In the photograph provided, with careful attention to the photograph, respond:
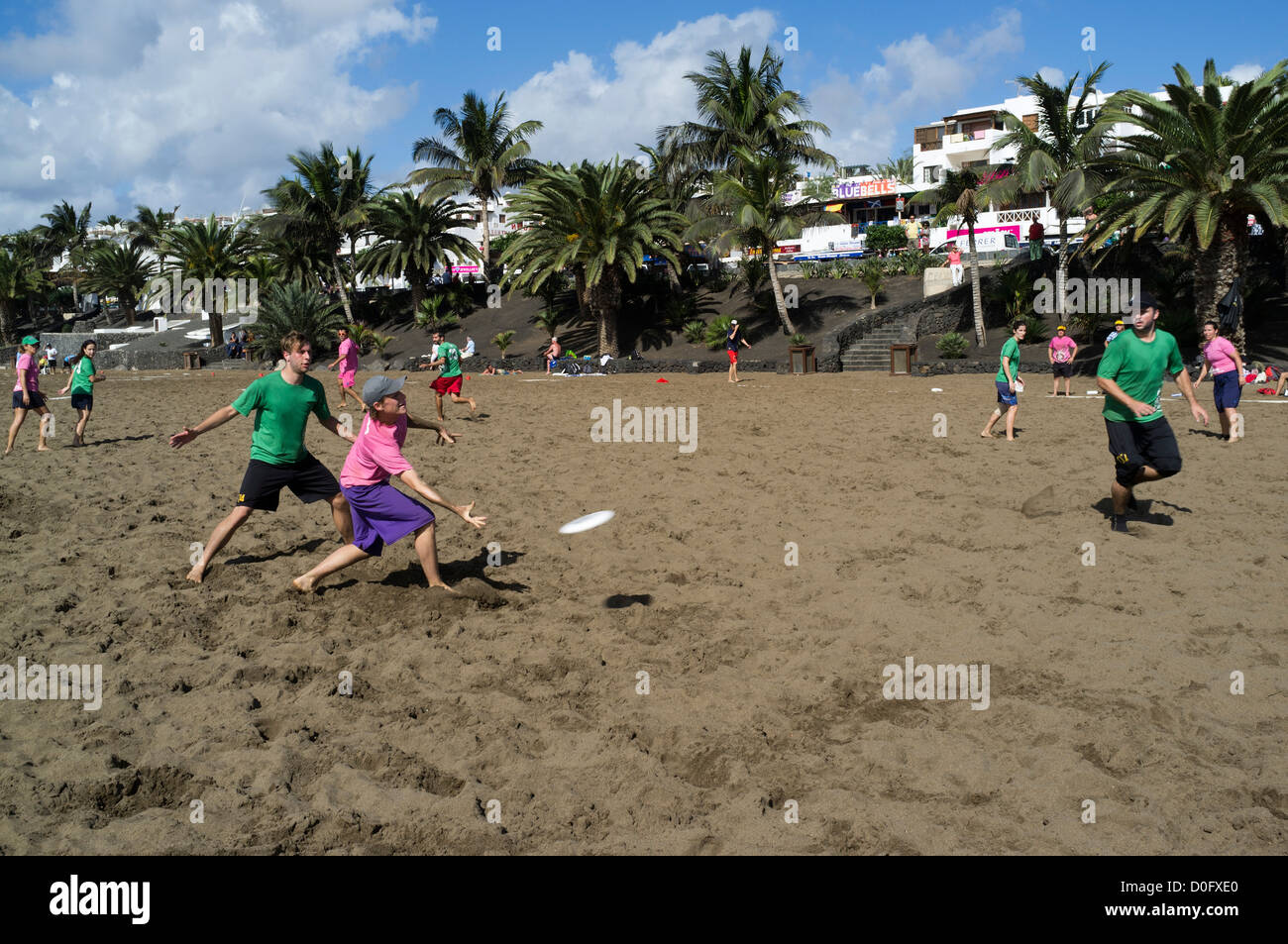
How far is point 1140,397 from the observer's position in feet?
24.8

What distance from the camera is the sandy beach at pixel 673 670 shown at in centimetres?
370

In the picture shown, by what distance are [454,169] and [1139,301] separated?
1713 inches

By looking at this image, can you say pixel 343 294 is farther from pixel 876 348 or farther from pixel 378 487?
pixel 378 487

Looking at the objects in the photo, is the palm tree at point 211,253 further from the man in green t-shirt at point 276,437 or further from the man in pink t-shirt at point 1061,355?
the man in green t-shirt at point 276,437

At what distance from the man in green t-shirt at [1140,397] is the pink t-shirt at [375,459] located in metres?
5.61

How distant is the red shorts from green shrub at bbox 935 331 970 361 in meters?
Result: 17.1

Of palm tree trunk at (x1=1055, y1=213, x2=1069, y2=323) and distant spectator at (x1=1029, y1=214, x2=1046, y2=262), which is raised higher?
distant spectator at (x1=1029, y1=214, x2=1046, y2=262)

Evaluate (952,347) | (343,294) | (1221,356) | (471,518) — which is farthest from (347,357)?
(343,294)

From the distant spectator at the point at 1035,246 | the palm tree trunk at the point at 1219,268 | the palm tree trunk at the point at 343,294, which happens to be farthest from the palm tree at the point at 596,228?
the palm tree trunk at the point at 1219,268

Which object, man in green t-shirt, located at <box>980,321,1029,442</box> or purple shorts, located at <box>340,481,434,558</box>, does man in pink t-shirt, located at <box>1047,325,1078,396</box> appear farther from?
purple shorts, located at <box>340,481,434,558</box>

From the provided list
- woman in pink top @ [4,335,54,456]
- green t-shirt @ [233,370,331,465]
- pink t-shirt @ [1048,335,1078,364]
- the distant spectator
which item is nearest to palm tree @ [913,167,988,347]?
the distant spectator

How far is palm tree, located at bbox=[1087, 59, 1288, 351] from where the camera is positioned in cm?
2058

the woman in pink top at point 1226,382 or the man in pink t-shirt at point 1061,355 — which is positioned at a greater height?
the man in pink t-shirt at point 1061,355
